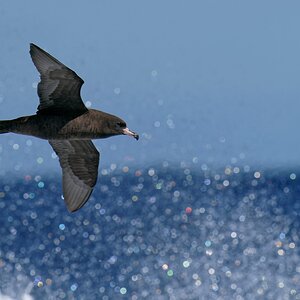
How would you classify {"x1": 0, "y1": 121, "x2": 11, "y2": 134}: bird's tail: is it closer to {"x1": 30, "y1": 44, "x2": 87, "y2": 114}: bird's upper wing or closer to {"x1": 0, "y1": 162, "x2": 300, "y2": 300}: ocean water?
{"x1": 30, "y1": 44, "x2": 87, "y2": 114}: bird's upper wing

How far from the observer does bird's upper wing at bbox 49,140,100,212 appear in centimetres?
1226

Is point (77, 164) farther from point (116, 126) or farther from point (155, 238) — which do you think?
point (155, 238)

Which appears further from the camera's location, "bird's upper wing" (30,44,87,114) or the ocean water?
the ocean water

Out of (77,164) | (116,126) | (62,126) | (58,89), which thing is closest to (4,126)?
(62,126)

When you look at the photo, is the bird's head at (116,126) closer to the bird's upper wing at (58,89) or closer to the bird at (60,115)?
the bird at (60,115)

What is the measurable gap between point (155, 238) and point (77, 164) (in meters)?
28.9

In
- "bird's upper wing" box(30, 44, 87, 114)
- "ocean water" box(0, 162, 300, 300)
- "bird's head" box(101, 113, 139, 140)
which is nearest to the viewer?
"bird's upper wing" box(30, 44, 87, 114)

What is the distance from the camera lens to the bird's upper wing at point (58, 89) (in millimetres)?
10984

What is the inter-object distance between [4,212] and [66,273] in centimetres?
1133

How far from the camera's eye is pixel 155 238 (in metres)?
41.0

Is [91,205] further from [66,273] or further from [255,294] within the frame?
[255,294]

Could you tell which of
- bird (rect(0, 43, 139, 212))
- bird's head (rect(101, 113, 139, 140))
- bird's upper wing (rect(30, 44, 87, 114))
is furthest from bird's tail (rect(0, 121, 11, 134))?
bird's head (rect(101, 113, 139, 140))

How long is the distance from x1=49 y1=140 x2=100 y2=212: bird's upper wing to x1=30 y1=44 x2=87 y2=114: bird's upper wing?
3.50 ft

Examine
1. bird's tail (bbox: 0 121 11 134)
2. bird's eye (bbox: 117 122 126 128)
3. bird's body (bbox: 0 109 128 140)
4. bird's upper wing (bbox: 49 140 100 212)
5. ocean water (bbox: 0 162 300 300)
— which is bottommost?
ocean water (bbox: 0 162 300 300)
